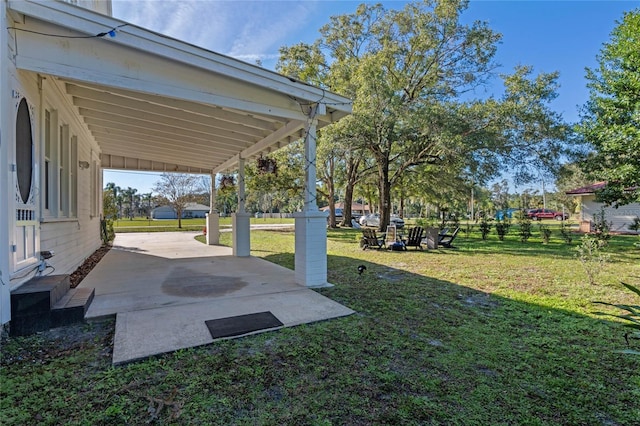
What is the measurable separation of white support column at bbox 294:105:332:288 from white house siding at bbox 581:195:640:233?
18.5 m

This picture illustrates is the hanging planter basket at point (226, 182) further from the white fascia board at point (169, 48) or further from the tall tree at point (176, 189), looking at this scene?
the tall tree at point (176, 189)

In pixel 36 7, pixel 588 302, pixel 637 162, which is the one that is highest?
pixel 36 7

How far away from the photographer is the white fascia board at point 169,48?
11.0ft

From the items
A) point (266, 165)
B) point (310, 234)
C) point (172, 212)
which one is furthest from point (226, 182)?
point (172, 212)

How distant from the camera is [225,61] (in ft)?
14.9

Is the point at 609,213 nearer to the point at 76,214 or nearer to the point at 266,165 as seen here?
the point at 266,165

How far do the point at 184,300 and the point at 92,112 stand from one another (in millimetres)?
4681

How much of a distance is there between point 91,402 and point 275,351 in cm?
142

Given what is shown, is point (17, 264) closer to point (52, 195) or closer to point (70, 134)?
point (52, 195)

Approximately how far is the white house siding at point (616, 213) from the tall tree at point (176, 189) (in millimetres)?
26114

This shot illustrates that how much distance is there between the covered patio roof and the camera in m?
3.48

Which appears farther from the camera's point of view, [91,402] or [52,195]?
[52,195]

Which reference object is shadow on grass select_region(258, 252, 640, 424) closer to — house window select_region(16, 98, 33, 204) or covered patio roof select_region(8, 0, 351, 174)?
covered patio roof select_region(8, 0, 351, 174)

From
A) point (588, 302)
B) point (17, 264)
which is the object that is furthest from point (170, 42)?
point (588, 302)
